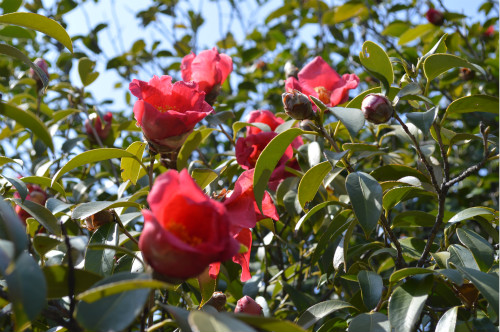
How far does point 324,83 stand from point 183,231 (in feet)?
2.87

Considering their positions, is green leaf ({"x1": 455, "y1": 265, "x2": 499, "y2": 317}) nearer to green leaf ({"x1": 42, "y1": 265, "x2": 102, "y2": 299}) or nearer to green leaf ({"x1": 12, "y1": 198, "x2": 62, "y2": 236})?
green leaf ({"x1": 42, "y1": 265, "x2": 102, "y2": 299})

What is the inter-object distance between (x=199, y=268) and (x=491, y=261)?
0.61 meters

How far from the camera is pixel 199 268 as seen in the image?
25.0 inches

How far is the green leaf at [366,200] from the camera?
0.85 metres

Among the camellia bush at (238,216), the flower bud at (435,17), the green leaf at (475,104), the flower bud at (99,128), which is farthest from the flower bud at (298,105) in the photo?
the flower bud at (435,17)

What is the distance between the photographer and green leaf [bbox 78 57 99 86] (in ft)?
5.25

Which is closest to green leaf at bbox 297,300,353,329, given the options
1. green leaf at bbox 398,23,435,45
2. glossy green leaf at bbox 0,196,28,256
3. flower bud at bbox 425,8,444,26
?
glossy green leaf at bbox 0,196,28,256

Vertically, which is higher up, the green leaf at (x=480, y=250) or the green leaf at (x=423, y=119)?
the green leaf at (x=423, y=119)

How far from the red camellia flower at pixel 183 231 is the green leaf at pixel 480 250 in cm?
55

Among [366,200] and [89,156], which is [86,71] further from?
[366,200]

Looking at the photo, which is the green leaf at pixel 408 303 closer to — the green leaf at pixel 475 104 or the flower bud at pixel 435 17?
the green leaf at pixel 475 104

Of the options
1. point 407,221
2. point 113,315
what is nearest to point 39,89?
point 407,221

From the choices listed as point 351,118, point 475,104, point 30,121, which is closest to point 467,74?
point 475,104

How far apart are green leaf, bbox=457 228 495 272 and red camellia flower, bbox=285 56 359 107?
1.71 feet
